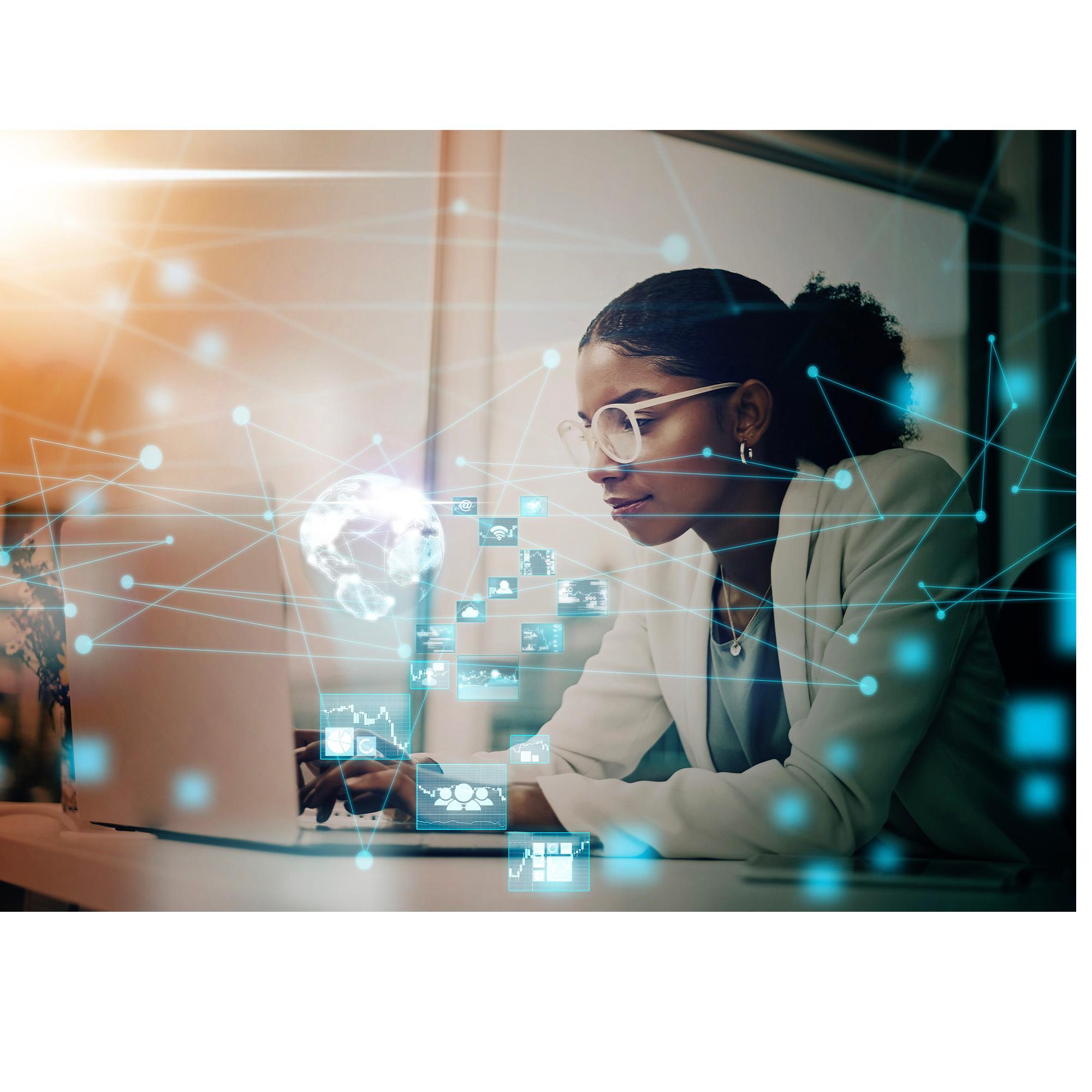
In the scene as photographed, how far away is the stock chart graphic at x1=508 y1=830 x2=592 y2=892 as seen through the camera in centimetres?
197

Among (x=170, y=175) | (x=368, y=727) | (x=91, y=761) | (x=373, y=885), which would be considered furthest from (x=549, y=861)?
(x=170, y=175)

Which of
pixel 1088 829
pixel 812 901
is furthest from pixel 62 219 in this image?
pixel 1088 829

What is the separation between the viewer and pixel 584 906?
6.51ft

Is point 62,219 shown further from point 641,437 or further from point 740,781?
point 740,781

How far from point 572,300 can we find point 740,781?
1.19 meters

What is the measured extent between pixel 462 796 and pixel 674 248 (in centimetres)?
139

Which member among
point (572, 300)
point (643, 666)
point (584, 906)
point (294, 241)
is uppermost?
point (294, 241)

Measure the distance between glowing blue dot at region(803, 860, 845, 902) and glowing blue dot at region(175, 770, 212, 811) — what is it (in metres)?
1.40

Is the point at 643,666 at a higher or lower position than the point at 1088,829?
higher

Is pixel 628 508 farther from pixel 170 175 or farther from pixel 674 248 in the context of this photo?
pixel 170 175

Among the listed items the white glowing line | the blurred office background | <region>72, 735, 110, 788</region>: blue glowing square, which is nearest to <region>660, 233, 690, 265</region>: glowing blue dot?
the blurred office background

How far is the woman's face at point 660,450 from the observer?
1.95 metres

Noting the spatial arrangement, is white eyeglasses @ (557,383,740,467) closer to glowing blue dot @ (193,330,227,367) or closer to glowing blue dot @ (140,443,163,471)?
glowing blue dot @ (193,330,227,367)

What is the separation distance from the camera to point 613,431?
1.97 m
